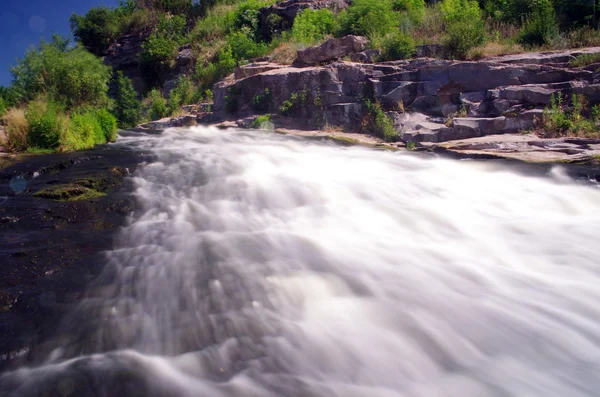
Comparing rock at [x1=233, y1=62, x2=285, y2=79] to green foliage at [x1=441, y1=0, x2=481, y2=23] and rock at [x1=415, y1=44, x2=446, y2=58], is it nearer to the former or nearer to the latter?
rock at [x1=415, y1=44, x2=446, y2=58]

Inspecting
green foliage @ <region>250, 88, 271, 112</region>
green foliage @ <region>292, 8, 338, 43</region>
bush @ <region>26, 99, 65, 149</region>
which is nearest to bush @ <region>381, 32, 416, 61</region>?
green foliage @ <region>250, 88, 271, 112</region>

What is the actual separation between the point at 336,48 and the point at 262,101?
3510 mm

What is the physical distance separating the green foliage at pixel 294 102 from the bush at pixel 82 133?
20.5 feet

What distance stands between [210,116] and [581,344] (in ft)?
52.7

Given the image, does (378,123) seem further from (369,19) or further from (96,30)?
(96,30)

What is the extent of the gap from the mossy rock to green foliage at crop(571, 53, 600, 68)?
1196 cm

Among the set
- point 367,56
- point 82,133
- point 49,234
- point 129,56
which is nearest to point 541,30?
point 367,56

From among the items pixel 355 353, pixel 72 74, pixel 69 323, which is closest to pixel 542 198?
pixel 355 353

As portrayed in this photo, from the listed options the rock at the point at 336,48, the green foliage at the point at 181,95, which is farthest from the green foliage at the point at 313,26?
the green foliage at the point at 181,95

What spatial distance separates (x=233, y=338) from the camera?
3.13 metres

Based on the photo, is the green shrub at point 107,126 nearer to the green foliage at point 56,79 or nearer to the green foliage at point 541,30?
the green foliage at point 56,79

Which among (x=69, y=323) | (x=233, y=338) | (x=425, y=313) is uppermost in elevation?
(x=69, y=323)

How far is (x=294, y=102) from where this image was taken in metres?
14.4

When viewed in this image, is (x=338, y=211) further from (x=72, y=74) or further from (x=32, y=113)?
(x=72, y=74)
